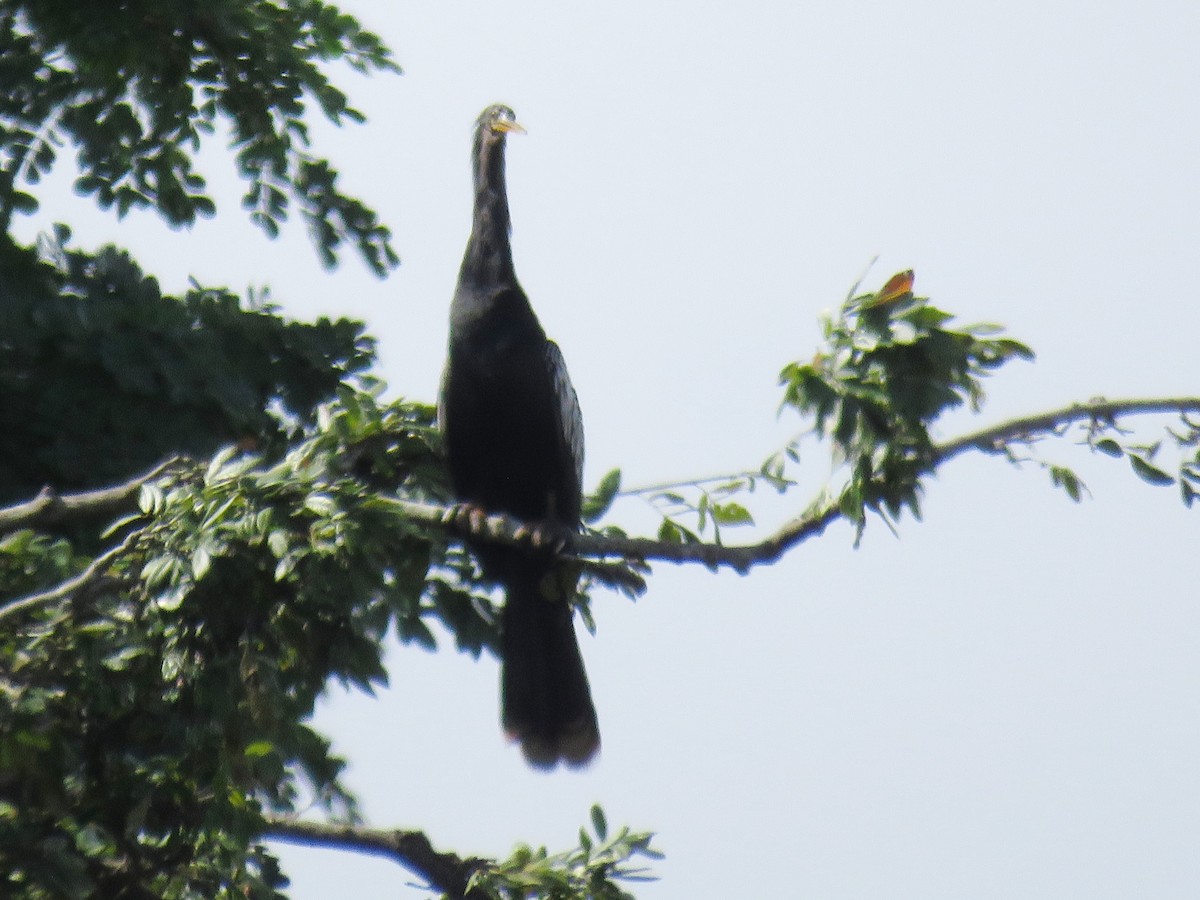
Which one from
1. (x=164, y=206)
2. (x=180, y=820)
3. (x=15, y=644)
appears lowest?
(x=180, y=820)

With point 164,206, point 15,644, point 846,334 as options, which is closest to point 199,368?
point 164,206

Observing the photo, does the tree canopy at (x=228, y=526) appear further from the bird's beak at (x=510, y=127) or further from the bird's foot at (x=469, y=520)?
the bird's beak at (x=510, y=127)

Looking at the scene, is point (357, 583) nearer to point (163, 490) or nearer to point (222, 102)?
point (163, 490)

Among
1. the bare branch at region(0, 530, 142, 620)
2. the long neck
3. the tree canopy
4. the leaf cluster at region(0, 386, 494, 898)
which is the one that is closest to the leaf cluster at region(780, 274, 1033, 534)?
the tree canopy

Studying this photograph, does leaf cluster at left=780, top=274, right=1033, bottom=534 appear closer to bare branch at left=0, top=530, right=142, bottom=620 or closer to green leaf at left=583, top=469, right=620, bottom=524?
green leaf at left=583, top=469, right=620, bottom=524

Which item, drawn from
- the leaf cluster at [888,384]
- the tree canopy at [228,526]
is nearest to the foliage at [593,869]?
the tree canopy at [228,526]

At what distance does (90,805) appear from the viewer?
129 inches

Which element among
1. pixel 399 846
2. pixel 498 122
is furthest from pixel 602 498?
pixel 498 122

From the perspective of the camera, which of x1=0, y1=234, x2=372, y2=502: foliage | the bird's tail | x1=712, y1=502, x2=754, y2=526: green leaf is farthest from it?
the bird's tail

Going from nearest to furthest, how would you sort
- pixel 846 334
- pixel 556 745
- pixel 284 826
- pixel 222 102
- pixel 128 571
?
pixel 846 334 → pixel 128 571 → pixel 284 826 → pixel 556 745 → pixel 222 102

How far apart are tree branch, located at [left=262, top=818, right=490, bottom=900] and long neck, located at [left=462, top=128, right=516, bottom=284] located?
170 centimetres

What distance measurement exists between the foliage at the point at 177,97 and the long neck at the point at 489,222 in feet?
1.32

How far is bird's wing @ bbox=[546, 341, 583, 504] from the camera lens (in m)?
4.81

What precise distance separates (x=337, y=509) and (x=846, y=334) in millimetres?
1059
